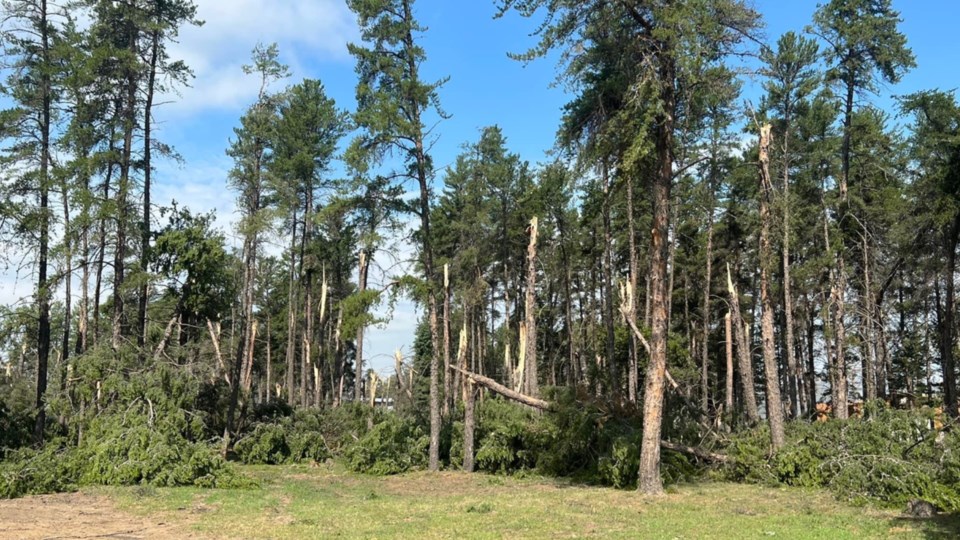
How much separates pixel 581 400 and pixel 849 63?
12783 millimetres

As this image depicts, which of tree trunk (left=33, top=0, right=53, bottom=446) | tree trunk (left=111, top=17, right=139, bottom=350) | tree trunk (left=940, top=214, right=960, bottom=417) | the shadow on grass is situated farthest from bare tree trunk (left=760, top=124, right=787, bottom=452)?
tree trunk (left=33, top=0, right=53, bottom=446)

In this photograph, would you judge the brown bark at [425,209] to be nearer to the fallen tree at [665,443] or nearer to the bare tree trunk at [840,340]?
the fallen tree at [665,443]

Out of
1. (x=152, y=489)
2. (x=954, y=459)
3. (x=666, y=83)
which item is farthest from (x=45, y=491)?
(x=954, y=459)

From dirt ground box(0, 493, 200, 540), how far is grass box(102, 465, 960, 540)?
0.32m

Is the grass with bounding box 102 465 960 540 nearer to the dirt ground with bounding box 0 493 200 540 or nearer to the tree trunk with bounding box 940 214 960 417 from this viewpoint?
the dirt ground with bounding box 0 493 200 540

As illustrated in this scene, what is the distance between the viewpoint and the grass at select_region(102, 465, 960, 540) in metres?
8.46

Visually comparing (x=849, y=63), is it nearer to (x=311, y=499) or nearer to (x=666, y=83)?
(x=666, y=83)

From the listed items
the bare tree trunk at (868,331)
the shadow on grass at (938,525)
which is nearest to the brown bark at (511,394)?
the shadow on grass at (938,525)

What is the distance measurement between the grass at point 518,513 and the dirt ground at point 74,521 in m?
0.32

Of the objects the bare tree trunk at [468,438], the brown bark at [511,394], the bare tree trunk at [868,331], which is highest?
the bare tree trunk at [868,331]

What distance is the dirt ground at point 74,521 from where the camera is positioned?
27.9 feet

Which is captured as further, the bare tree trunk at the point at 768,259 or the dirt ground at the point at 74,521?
the bare tree trunk at the point at 768,259

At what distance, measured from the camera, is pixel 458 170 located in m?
33.7

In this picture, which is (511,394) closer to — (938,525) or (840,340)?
(938,525)
